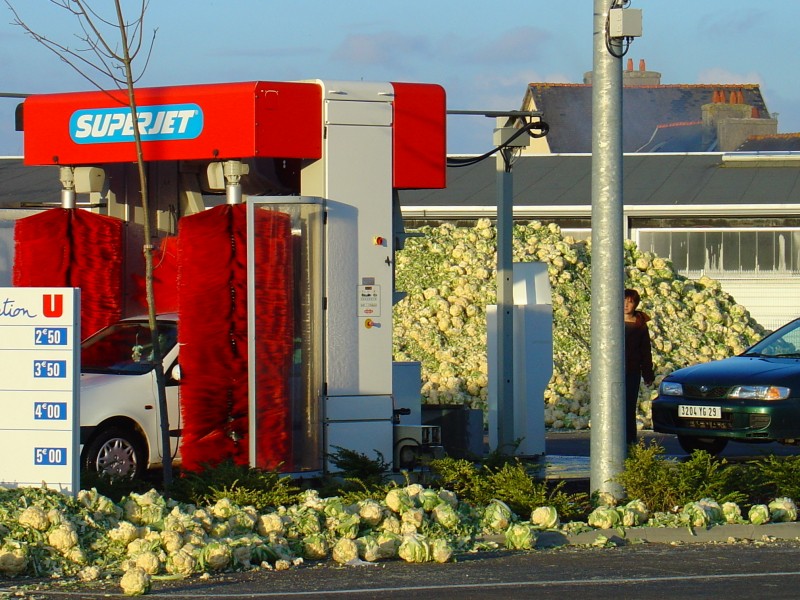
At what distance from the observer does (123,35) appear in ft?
35.8

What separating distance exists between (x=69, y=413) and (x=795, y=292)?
23.3 meters

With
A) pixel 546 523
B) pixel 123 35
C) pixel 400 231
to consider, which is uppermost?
pixel 123 35

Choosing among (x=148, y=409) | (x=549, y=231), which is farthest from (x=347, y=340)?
(x=549, y=231)

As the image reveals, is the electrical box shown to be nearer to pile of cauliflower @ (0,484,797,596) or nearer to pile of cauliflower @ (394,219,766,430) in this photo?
pile of cauliflower @ (0,484,797,596)

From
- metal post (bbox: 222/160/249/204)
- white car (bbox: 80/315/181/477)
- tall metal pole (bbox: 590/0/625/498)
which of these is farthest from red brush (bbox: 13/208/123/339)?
tall metal pole (bbox: 590/0/625/498)

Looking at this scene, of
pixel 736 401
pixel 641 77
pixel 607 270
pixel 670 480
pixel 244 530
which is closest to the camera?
pixel 244 530

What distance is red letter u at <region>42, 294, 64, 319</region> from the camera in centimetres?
965

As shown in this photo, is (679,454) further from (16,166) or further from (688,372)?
(16,166)

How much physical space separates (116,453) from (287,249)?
8.09ft

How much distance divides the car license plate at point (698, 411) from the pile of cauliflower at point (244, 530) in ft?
13.1

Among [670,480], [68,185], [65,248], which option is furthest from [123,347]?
[670,480]

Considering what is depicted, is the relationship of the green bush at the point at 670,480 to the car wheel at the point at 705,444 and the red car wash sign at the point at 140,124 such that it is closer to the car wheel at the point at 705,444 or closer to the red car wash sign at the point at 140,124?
the car wheel at the point at 705,444

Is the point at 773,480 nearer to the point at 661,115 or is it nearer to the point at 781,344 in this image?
the point at 781,344

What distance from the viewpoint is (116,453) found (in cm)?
1238
